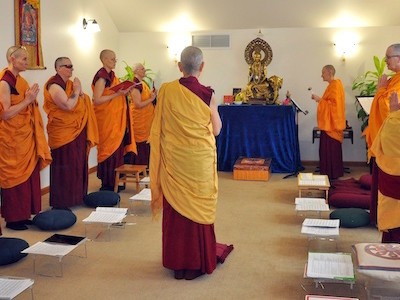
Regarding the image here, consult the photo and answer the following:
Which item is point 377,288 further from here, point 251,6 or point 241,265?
point 251,6

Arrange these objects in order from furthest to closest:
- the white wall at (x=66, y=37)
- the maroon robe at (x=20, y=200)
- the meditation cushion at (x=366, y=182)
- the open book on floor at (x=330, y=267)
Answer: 1. the meditation cushion at (x=366, y=182)
2. the white wall at (x=66, y=37)
3. the maroon robe at (x=20, y=200)
4. the open book on floor at (x=330, y=267)

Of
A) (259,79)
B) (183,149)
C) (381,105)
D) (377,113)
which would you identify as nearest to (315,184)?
(377,113)

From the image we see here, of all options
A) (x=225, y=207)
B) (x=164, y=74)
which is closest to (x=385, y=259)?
(x=225, y=207)

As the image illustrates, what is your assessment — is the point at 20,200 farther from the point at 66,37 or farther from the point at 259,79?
the point at 259,79

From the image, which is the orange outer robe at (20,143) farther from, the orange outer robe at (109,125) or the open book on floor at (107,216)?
the orange outer robe at (109,125)

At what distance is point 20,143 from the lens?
4.43 meters

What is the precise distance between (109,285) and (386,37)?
19.7 ft

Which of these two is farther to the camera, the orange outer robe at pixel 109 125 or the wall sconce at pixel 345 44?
the wall sconce at pixel 345 44

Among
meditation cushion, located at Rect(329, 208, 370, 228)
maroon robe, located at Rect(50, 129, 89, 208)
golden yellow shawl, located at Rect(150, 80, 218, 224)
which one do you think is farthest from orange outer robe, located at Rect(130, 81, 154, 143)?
golden yellow shawl, located at Rect(150, 80, 218, 224)

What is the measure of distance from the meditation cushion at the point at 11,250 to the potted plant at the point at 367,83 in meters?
5.24

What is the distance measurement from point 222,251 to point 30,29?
343 cm

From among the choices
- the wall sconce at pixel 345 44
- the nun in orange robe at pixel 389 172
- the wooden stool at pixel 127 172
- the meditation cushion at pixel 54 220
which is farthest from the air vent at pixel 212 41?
the nun in orange robe at pixel 389 172

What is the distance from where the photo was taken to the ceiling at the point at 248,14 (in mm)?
7418

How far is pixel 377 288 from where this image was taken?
9.34ft
